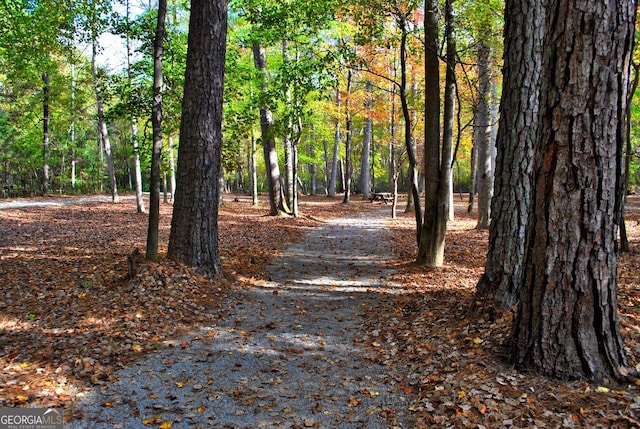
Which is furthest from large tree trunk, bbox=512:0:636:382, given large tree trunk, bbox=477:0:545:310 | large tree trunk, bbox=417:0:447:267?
large tree trunk, bbox=417:0:447:267

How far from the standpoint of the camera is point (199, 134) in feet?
22.5

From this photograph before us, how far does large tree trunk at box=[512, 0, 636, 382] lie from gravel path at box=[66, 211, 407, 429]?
4.95 feet

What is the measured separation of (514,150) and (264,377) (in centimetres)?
414

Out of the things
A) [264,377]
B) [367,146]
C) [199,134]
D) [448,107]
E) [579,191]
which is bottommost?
[264,377]

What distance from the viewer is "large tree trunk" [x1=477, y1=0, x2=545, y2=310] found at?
495 centimetres

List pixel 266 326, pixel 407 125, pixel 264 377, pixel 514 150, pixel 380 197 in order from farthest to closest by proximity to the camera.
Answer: pixel 380 197
pixel 407 125
pixel 266 326
pixel 514 150
pixel 264 377

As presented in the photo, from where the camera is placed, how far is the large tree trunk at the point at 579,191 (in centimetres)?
297

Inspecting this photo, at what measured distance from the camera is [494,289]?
5070 millimetres

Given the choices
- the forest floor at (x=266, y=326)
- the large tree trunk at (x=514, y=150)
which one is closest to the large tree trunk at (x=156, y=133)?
the forest floor at (x=266, y=326)

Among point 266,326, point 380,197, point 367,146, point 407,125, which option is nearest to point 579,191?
point 266,326

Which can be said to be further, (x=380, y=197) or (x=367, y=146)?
(x=380, y=197)

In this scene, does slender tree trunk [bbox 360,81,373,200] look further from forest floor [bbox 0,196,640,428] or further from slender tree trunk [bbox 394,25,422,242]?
forest floor [bbox 0,196,640,428]

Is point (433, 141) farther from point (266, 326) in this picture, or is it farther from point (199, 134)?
point (266, 326)

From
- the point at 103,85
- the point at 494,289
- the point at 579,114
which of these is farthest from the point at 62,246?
the point at 579,114
